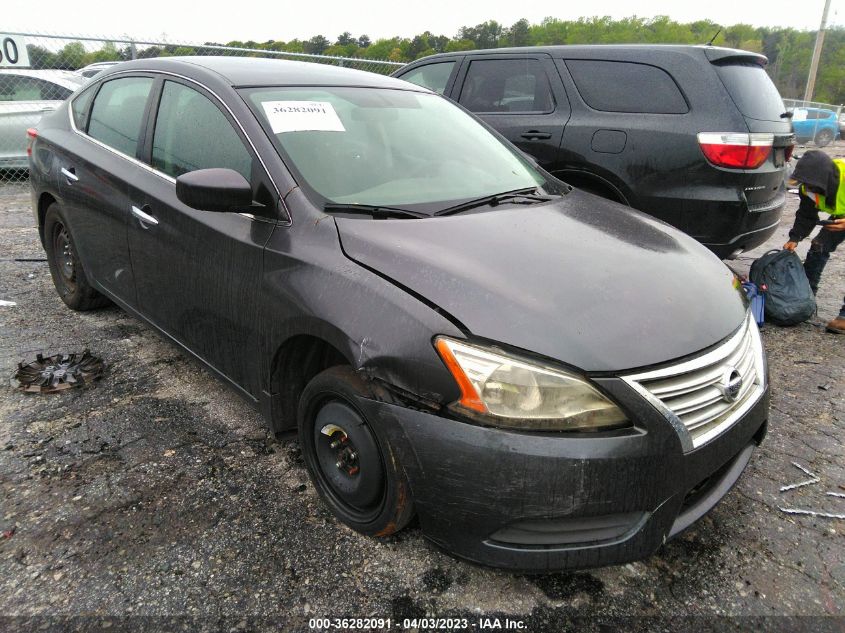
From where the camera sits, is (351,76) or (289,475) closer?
(289,475)

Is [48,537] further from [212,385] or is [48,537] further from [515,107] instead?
[515,107]

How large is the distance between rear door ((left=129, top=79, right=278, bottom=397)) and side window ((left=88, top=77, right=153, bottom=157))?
171mm

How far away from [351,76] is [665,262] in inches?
72.1

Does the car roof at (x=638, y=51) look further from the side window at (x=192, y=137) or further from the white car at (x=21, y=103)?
the white car at (x=21, y=103)

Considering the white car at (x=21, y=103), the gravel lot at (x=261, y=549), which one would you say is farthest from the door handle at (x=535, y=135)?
the white car at (x=21, y=103)

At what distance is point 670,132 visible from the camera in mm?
4320

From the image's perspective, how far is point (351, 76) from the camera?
3119 millimetres

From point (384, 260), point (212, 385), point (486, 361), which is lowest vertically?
point (212, 385)

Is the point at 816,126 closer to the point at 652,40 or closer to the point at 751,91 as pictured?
the point at 751,91

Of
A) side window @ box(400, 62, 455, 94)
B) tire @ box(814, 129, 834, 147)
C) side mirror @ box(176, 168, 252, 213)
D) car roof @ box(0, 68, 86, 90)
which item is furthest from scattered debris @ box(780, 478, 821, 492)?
tire @ box(814, 129, 834, 147)

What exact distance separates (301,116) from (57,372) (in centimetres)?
198

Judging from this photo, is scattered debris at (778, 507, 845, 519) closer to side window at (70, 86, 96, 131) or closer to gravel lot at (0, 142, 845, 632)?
gravel lot at (0, 142, 845, 632)

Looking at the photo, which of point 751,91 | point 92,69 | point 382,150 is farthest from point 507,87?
point 92,69

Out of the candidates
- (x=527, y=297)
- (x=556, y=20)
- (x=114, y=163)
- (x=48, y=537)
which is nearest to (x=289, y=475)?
(x=48, y=537)
